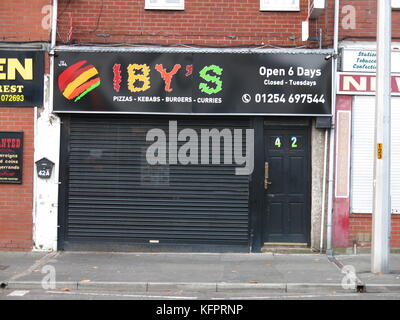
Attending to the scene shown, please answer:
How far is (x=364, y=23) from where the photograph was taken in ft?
36.4

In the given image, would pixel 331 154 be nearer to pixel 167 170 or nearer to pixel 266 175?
pixel 266 175

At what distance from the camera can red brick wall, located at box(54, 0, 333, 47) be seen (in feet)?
37.0

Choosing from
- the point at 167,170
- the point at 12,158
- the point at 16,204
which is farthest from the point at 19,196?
the point at 167,170

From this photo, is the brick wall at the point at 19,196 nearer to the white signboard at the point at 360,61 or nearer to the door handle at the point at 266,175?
the door handle at the point at 266,175

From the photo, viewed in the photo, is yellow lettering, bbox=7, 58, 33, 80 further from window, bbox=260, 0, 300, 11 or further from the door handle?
the door handle

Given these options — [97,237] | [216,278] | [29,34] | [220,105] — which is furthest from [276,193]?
[29,34]

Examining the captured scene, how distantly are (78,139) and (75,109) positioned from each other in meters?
0.67

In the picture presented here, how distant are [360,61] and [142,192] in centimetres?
510

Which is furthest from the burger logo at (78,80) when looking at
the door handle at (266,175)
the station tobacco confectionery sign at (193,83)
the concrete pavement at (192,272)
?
the door handle at (266,175)

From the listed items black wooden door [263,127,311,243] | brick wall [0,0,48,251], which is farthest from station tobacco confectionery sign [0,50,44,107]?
black wooden door [263,127,311,243]

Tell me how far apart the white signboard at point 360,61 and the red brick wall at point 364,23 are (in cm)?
29

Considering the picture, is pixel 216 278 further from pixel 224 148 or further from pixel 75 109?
pixel 75 109

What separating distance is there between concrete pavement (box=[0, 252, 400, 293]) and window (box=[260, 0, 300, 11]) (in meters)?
4.95

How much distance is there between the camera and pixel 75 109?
36.5 feet
